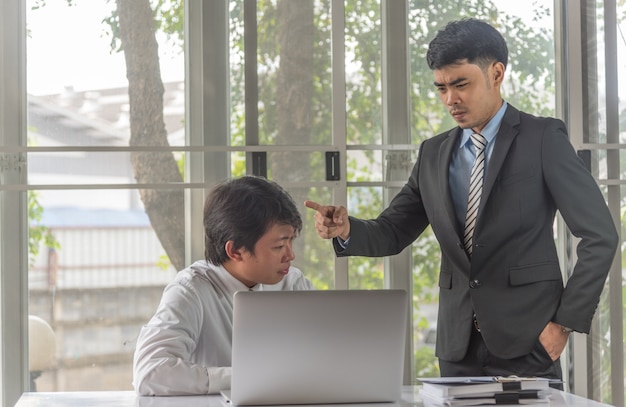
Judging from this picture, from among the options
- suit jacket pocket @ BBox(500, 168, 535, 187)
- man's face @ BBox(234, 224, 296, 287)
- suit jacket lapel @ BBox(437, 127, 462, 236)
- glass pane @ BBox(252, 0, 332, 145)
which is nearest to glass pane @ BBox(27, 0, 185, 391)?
glass pane @ BBox(252, 0, 332, 145)

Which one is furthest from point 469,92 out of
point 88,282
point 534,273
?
point 88,282

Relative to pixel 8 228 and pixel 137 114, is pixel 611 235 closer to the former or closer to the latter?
pixel 137 114

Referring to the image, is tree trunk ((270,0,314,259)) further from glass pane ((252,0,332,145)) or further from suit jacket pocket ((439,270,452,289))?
suit jacket pocket ((439,270,452,289))

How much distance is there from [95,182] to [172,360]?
1569 mm

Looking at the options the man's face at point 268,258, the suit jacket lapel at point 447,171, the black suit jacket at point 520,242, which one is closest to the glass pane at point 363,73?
the suit jacket lapel at point 447,171

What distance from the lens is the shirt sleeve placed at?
227cm

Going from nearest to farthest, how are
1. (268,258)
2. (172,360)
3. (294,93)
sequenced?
(172,360) → (268,258) → (294,93)

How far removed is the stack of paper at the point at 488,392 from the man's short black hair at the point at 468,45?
3.56 ft

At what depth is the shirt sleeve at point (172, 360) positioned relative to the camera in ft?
7.46

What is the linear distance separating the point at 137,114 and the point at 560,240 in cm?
→ 193

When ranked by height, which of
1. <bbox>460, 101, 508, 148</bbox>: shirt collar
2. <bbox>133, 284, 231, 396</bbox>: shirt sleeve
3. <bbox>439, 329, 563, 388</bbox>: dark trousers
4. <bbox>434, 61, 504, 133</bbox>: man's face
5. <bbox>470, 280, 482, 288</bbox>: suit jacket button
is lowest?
<bbox>439, 329, 563, 388</bbox>: dark trousers

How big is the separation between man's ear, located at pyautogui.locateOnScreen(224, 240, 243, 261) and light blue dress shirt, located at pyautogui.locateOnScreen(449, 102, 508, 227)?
2.28ft

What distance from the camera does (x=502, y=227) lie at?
2732mm

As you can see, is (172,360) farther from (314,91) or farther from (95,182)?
(314,91)
